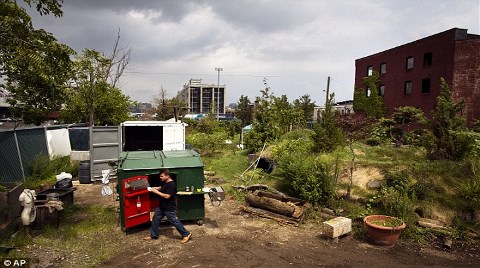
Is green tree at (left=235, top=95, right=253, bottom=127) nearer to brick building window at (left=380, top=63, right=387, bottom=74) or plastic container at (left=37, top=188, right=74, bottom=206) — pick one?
brick building window at (left=380, top=63, right=387, bottom=74)

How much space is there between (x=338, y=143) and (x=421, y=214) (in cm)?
560

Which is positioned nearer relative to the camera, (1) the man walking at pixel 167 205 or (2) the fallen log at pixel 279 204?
(1) the man walking at pixel 167 205

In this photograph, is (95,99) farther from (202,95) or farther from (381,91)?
(202,95)

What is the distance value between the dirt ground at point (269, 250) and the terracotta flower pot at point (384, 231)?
0.18 m

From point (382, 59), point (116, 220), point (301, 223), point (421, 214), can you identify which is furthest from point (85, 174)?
point (382, 59)

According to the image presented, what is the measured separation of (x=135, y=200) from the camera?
7941 mm

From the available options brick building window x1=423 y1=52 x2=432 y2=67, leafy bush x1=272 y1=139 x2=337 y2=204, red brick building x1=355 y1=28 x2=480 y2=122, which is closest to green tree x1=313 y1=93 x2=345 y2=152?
leafy bush x1=272 y1=139 x2=337 y2=204

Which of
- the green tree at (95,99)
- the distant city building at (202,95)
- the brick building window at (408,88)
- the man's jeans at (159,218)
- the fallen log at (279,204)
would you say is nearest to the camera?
the man's jeans at (159,218)

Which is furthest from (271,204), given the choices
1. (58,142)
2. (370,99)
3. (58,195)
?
(370,99)

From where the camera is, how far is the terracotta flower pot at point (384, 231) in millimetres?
7688

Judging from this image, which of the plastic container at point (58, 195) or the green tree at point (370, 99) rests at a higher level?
the green tree at point (370, 99)

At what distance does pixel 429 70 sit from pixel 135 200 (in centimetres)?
3312

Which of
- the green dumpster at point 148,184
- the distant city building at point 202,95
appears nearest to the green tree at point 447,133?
the green dumpster at point 148,184

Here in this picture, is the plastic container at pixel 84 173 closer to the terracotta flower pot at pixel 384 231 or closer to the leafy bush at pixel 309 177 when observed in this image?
the leafy bush at pixel 309 177
